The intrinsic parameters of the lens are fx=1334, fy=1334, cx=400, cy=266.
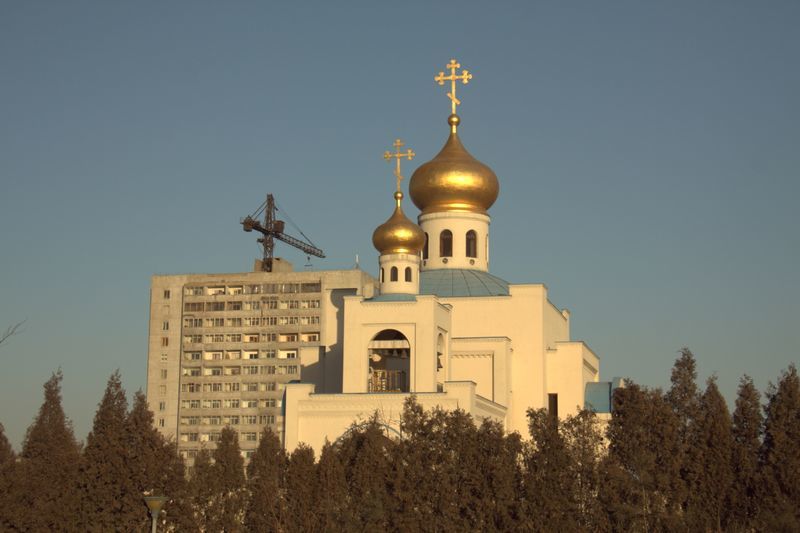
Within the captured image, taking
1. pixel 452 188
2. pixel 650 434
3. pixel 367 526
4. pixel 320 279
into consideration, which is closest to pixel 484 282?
pixel 452 188

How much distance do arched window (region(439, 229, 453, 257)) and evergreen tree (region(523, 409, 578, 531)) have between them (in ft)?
50.2

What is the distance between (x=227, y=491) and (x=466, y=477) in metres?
5.75

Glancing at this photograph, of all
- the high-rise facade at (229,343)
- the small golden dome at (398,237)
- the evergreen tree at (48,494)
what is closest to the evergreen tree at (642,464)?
the small golden dome at (398,237)

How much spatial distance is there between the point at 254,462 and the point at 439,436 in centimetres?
465

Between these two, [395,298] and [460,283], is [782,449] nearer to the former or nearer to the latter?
[395,298]

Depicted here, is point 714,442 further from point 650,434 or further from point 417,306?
point 417,306

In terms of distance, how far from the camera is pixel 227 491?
103ft

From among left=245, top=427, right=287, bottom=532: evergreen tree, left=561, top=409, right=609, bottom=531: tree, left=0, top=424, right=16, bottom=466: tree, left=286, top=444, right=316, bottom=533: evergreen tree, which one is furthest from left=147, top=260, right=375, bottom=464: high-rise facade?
left=561, top=409, right=609, bottom=531: tree

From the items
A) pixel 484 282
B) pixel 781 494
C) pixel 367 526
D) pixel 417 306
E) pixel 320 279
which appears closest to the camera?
pixel 367 526

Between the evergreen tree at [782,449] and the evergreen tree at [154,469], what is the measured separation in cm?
1306

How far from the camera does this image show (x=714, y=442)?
31578mm

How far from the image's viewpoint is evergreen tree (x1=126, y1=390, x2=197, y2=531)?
3053 centimetres

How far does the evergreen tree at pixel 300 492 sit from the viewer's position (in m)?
30.2

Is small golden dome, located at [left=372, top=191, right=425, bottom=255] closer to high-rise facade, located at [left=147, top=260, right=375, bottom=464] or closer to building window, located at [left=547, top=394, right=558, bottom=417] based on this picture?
building window, located at [left=547, top=394, right=558, bottom=417]
